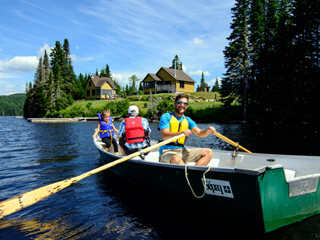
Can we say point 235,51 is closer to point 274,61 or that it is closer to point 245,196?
point 274,61

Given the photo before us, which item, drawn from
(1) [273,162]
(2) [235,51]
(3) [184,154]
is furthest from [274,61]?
(3) [184,154]

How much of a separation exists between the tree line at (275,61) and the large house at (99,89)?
3537 centimetres

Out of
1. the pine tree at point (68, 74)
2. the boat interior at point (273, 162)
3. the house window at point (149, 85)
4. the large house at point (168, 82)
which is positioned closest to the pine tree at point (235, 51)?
the large house at point (168, 82)

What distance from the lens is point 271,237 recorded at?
12.4ft

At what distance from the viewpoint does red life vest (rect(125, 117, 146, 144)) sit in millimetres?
6242

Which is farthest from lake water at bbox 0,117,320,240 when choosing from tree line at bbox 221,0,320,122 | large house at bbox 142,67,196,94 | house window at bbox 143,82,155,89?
house window at bbox 143,82,155,89

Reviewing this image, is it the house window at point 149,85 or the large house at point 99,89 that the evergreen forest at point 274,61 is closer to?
the house window at point 149,85

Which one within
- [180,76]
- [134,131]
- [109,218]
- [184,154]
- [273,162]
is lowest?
[109,218]

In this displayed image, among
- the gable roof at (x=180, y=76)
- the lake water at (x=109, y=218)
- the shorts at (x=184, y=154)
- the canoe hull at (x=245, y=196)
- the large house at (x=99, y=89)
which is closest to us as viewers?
the canoe hull at (x=245, y=196)

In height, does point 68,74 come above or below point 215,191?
above

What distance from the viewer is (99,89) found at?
60312 millimetres

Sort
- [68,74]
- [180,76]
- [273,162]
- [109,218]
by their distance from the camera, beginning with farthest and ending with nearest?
[68,74] → [180,76] → [273,162] → [109,218]

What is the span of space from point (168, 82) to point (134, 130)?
145 ft

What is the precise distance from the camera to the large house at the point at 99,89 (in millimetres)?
60188
